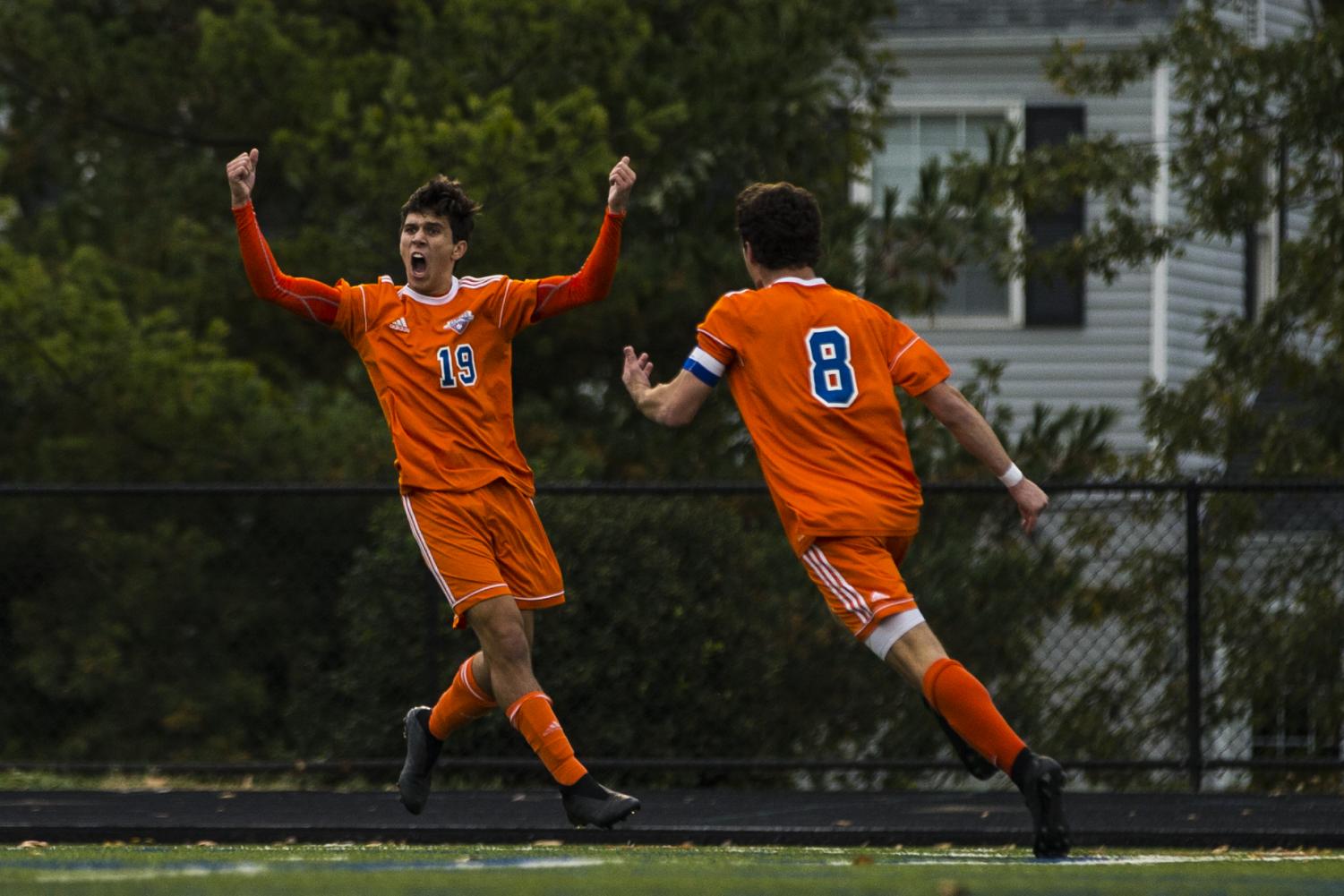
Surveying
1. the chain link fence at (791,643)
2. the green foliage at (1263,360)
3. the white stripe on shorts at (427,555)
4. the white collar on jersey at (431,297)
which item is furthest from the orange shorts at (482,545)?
the green foliage at (1263,360)

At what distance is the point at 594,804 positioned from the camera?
24.2 feet

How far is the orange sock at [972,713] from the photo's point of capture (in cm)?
665

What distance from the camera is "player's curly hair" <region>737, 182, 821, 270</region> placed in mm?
7039

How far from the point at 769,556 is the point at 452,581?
191 inches

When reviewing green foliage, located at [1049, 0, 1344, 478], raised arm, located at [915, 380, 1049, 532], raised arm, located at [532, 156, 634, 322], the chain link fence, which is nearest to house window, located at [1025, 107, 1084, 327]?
green foliage, located at [1049, 0, 1344, 478]

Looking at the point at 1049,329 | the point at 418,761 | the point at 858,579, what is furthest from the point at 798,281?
the point at 1049,329

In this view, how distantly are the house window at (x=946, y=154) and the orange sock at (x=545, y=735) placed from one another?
41.9ft

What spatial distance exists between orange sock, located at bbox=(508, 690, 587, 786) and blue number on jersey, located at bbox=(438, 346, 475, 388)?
3.62 feet

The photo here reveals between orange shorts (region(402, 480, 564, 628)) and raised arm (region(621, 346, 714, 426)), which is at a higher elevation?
raised arm (region(621, 346, 714, 426))

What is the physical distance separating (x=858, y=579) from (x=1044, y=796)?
0.86 meters

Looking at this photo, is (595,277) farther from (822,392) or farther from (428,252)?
(822,392)

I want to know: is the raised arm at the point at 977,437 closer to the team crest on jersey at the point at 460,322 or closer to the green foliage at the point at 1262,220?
the team crest on jersey at the point at 460,322

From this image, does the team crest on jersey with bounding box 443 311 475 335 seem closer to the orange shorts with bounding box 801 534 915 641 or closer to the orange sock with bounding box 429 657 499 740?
the orange sock with bounding box 429 657 499 740

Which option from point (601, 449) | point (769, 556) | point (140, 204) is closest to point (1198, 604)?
point (769, 556)
